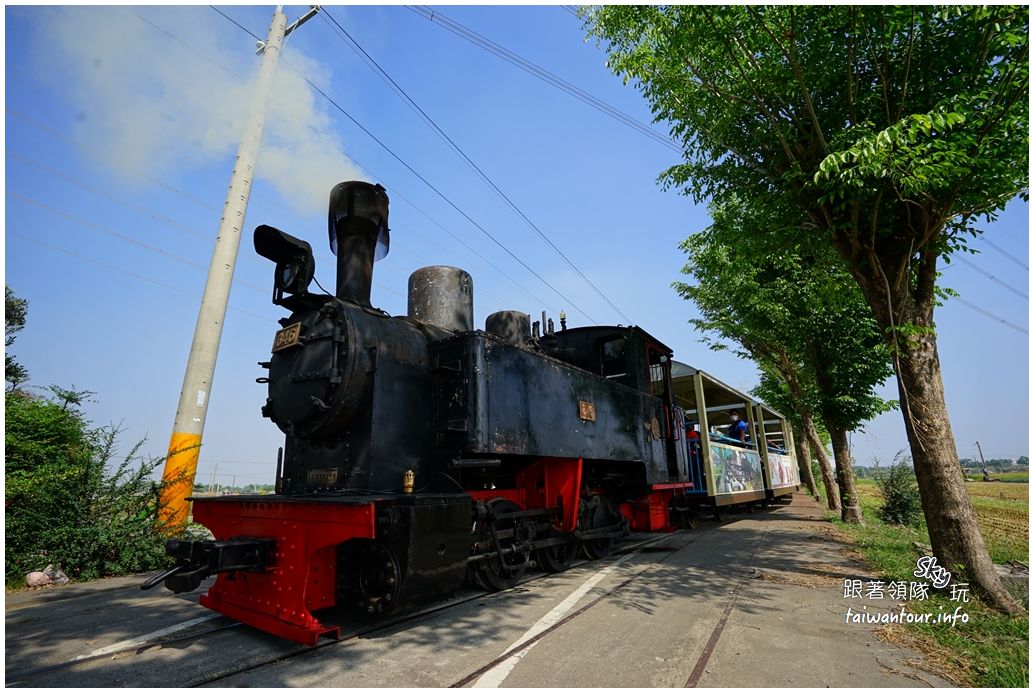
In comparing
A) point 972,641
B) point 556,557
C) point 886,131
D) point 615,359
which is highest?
point 886,131

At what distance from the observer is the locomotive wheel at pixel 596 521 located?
22.1ft

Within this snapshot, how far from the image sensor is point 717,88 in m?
6.32

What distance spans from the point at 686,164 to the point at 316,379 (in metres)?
5.95

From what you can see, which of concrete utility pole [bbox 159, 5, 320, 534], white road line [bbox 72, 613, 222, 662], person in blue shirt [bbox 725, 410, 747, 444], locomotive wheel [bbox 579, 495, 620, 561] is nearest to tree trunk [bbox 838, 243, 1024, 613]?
locomotive wheel [bbox 579, 495, 620, 561]

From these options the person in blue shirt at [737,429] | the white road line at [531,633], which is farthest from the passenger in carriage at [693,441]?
the white road line at [531,633]

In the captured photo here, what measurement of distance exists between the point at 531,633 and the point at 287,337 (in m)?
3.31

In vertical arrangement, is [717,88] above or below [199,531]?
above

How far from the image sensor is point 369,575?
3.97m

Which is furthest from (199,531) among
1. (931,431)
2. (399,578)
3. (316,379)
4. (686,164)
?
(931,431)

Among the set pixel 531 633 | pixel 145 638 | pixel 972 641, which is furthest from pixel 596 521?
pixel 145 638

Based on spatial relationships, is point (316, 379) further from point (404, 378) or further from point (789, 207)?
point (789, 207)

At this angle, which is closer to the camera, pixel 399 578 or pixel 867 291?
pixel 399 578

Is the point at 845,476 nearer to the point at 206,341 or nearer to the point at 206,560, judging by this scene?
the point at 206,560

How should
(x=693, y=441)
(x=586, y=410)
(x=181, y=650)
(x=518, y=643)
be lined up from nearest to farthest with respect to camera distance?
(x=181, y=650), (x=518, y=643), (x=586, y=410), (x=693, y=441)
